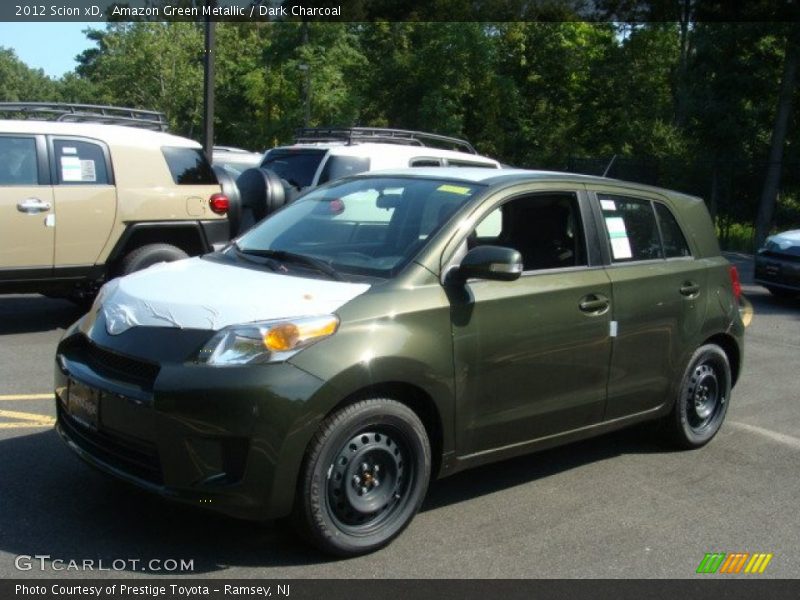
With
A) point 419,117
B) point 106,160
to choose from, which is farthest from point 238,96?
point 106,160

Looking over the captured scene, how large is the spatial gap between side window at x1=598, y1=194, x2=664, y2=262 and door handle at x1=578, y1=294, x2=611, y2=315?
0.34 metres

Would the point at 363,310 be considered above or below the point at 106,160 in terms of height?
below

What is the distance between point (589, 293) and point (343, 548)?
195 centimetres

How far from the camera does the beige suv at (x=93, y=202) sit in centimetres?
820

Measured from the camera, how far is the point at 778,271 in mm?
12375

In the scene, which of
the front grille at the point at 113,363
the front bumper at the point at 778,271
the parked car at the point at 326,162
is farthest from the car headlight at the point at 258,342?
the front bumper at the point at 778,271

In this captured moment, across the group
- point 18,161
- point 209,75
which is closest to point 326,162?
point 18,161

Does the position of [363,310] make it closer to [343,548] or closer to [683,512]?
[343,548]

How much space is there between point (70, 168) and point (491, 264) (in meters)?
5.48

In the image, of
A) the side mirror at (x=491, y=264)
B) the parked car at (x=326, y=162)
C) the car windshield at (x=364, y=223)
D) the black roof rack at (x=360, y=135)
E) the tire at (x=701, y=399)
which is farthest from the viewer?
the black roof rack at (x=360, y=135)

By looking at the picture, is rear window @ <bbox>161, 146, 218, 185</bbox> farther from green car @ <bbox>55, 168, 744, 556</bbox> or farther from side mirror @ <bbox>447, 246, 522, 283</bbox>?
side mirror @ <bbox>447, 246, 522, 283</bbox>

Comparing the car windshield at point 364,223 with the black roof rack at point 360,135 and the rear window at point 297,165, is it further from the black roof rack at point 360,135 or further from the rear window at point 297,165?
the black roof rack at point 360,135

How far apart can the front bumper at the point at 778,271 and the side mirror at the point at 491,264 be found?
9.06m
